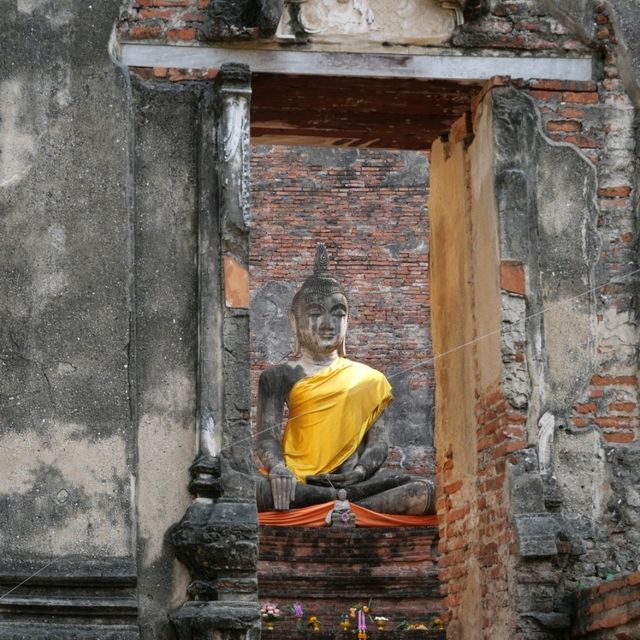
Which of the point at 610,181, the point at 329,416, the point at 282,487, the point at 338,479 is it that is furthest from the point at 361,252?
the point at 610,181

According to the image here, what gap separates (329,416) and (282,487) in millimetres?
939

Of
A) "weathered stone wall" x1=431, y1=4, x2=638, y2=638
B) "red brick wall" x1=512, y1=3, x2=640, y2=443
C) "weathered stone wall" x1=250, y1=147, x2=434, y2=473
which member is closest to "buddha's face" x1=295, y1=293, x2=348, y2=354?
"weathered stone wall" x1=250, y1=147, x2=434, y2=473

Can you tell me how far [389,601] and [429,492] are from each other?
53.5 inches

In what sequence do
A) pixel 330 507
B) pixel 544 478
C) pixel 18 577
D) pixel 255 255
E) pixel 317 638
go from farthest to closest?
pixel 255 255 < pixel 330 507 < pixel 317 638 < pixel 544 478 < pixel 18 577

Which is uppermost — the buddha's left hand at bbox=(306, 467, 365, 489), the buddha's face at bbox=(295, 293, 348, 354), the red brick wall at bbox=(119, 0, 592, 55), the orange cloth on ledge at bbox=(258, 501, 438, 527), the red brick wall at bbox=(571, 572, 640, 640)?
the red brick wall at bbox=(119, 0, 592, 55)

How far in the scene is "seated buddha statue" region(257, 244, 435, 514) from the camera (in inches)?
541

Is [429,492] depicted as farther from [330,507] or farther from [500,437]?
[500,437]

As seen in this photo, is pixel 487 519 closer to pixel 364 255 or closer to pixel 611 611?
pixel 611 611

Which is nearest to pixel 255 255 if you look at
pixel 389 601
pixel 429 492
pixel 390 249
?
pixel 390 249

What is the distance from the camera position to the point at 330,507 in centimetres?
1330

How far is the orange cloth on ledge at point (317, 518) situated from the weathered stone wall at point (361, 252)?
10.7 feet

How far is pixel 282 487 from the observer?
13.4 m

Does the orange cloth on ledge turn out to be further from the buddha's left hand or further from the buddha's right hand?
the buddha's left hand

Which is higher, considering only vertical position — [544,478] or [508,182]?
[508,182]
